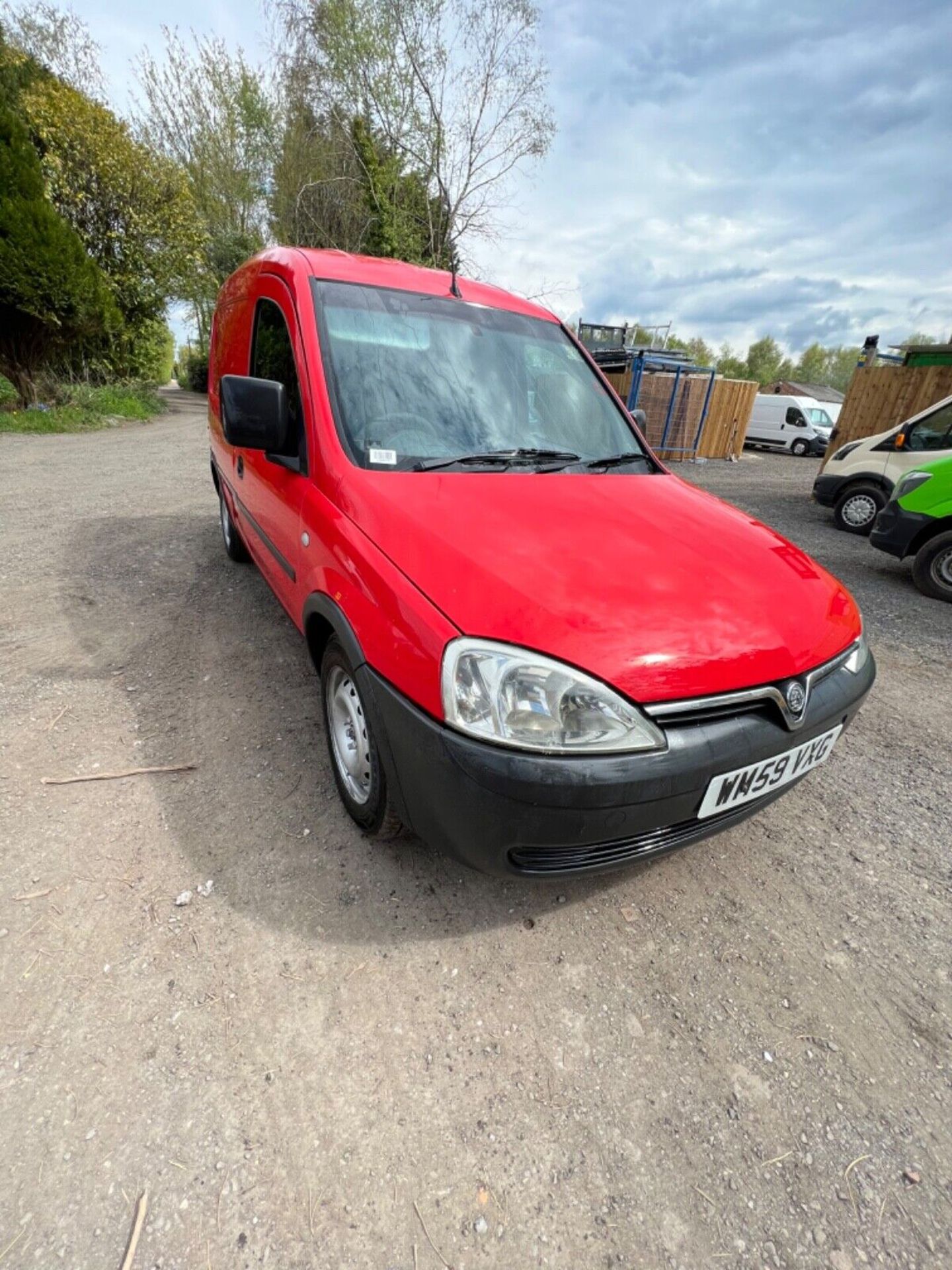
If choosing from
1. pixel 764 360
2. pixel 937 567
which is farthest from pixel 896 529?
pixel 764 360

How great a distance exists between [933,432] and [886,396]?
13.8ft

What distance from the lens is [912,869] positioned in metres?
2.20

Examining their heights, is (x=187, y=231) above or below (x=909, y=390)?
above

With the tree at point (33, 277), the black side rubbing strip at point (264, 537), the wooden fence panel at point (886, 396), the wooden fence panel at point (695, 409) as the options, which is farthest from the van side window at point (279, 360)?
the tree at point (33, 277)

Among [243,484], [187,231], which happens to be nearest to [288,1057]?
[243,484]

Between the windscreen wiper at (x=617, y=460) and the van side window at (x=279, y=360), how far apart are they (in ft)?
3.82

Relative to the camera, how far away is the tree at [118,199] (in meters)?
11.8

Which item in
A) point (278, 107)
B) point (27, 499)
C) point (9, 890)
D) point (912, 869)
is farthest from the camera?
point (278, 107)

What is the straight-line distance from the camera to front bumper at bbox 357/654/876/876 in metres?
1.39

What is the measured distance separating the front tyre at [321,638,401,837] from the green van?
5477 millimetres

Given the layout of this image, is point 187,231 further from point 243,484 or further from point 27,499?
point 243,484

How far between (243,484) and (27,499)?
461 centimetres

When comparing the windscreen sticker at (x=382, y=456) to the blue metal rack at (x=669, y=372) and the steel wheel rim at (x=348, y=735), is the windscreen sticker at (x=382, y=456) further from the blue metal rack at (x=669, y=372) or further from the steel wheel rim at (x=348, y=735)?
the blue metal rack at (x=669, y=372)

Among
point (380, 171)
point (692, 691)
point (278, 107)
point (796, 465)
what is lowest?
point (796, 465)
